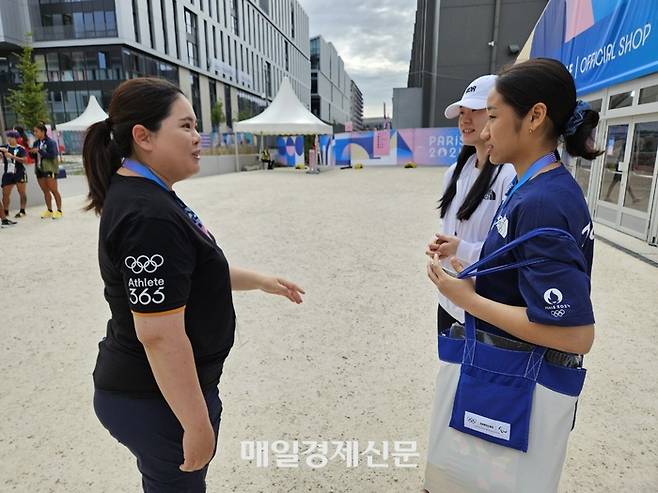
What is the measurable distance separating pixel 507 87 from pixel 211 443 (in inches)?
52.0

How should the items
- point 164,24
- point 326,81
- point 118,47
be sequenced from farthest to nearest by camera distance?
point 326,81 → point 164,24 → point 118,47

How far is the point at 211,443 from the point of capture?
47.3 inches

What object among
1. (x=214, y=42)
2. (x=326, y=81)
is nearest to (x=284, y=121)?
(x=214, y=42)

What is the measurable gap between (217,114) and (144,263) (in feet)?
149

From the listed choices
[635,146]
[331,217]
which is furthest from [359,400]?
[635,146]

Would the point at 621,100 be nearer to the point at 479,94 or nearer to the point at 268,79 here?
the point at 479,94

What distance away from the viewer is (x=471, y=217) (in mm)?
2021

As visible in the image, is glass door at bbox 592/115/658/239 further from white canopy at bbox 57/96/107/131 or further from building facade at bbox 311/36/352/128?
building facade at bbox 311/36/352/128

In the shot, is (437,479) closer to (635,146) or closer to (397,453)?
(397,453)

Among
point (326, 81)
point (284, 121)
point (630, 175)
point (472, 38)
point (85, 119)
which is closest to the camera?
point (630, 175)

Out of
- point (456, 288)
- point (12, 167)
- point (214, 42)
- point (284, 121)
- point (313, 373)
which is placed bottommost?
point (313, 373)

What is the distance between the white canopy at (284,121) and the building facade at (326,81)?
5931 cm

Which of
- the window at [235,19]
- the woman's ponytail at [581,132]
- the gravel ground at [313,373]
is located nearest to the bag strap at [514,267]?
the woman's ponytail at [581,132]

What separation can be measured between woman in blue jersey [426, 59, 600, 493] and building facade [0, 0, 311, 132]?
2922 centimetres
